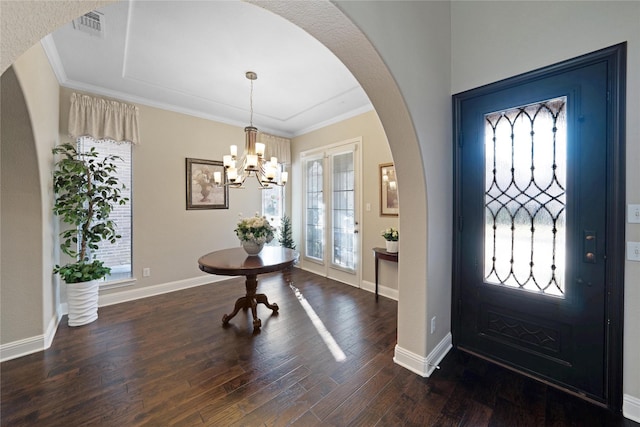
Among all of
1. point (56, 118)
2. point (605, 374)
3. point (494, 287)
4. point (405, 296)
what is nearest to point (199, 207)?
point (56, 118)

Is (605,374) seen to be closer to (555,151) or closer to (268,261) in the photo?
(555,151)

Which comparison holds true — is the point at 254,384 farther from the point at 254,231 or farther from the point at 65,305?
the point at 65,305

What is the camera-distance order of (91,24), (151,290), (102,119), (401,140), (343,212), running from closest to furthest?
(401,140) < (91,24) < (102,119) < (151,290) < (343,212)

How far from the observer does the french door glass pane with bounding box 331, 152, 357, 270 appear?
4250 millimetres

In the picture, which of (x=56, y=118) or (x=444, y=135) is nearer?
(x=444, y=135)

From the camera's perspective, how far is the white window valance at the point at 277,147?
487 centimetres

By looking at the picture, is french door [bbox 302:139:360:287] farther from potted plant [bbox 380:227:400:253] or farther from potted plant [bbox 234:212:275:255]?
potted plant [bbox 234:212:275:255]

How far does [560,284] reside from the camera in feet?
6.04

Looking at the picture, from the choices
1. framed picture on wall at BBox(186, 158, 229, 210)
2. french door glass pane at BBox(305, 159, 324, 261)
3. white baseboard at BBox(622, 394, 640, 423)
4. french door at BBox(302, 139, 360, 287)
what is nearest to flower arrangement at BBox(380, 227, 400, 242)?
french door at BBox(302, 139, 360, 287)

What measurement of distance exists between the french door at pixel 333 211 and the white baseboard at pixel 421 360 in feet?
6.37

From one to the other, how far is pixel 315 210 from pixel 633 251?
3.99m

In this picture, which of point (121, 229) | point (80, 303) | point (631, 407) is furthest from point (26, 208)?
point (631, 407)

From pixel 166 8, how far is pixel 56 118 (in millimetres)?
2145

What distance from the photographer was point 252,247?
2.92 m
